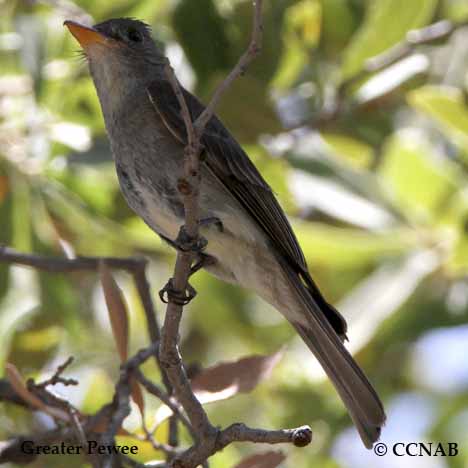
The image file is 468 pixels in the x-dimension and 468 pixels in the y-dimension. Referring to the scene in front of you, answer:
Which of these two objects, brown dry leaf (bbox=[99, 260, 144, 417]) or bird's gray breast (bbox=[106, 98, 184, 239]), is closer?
brown dry leaf (bbox=[99, 260, 144, 417])

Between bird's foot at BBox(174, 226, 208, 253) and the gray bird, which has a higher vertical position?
the gray bird

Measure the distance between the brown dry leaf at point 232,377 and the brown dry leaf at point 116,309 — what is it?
0.29 meters

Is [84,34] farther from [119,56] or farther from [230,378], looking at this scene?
[230,378]

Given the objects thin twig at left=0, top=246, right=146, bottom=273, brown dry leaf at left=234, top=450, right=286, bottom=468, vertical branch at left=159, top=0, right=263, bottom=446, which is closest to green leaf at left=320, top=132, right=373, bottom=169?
thin twig at left=0, top=246, right=146, bottom=273

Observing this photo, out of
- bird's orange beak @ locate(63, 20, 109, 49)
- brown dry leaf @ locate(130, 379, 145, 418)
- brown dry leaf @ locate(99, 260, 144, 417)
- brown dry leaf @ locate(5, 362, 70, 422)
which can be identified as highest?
bird's orange beak @ locate(63, 20, 109, 49)

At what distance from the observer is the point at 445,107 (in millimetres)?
5062

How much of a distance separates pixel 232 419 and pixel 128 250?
1.07 m

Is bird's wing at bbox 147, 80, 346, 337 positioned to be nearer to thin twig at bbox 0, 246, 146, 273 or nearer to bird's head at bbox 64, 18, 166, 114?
bird's head at bbox 64, 18, 166, 114

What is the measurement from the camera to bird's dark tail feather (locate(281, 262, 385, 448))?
14.9 feet

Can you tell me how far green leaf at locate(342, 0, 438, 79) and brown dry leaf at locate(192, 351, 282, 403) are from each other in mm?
1508

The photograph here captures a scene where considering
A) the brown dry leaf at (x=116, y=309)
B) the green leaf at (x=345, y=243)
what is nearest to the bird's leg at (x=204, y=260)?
the brown dry leaf at (x=116, y=309)

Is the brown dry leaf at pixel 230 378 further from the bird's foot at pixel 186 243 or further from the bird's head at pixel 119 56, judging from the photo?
the bird's head at pixel 119 56

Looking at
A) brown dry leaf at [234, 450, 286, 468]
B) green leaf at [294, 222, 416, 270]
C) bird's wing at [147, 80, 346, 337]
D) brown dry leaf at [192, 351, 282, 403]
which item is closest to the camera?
brown dry leaf at [234, 450, 286, 468]

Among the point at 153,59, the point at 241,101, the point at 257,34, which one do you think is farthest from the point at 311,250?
the point at 257,34
